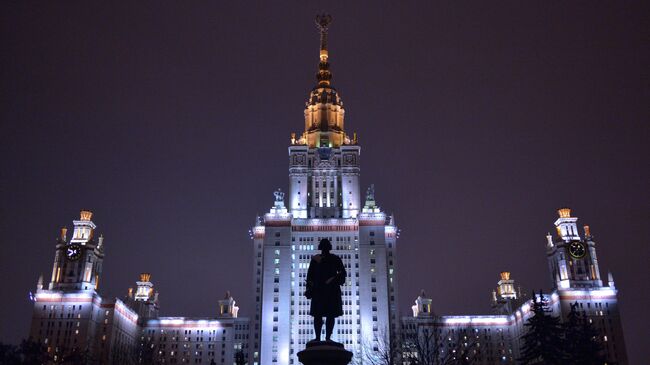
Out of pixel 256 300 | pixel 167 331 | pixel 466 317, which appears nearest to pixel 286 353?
pixel 256 300

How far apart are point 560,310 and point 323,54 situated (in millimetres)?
86652

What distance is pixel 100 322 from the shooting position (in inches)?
5022

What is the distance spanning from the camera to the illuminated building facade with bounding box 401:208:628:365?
11919 cm

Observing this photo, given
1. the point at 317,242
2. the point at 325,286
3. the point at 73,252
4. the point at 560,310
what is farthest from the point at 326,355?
the point at 73,252

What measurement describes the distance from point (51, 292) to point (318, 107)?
75954mm

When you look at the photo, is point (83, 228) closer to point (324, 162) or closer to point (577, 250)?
point (324, 162)

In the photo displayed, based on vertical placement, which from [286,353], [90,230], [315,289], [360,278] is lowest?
[315,289]

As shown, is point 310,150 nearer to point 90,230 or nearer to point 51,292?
point 90,230

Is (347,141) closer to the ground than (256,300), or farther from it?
farther from it

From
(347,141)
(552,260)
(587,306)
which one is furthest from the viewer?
(347,141)

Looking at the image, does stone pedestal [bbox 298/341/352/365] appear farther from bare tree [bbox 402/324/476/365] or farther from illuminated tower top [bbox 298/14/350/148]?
illuminated tower top [bbox 298/14/350/148]

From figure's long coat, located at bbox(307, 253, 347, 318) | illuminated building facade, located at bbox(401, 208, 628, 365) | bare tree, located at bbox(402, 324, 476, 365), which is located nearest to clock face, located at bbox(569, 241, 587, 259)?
illuminated building facade, located at bbox(401, 208, 628, 365)

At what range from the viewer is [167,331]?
484 feet

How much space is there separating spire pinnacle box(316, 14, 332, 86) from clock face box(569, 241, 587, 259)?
240 ft
